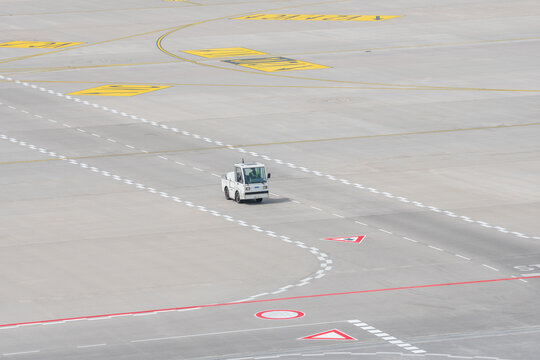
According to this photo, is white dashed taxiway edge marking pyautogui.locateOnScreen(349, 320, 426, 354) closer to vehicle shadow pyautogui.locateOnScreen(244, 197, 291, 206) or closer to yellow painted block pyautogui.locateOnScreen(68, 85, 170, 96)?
vehicle shadow pyautogui.locateOnScreen(244, 197, 291, 206)

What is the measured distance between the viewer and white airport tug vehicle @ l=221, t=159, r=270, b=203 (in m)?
73.9

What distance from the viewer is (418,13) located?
562ft

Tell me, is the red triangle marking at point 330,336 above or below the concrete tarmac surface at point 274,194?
above

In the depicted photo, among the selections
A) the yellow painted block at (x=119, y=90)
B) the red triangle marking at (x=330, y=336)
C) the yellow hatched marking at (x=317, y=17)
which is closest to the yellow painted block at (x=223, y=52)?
the yellow painted block at (x=119, y=90)

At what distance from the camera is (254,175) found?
7494 centimetres

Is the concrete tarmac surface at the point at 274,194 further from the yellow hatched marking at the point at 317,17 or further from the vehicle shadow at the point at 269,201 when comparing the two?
the yellow hatched marking at the point at 317,17

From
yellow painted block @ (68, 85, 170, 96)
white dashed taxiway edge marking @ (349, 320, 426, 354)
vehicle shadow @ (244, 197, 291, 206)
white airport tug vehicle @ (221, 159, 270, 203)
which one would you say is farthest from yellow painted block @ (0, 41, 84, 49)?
white dashed taxiway edge marking @ (349, 320, 426, 354)

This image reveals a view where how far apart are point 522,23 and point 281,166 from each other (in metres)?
83.1

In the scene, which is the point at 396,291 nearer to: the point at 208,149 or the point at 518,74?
the point at 208,149

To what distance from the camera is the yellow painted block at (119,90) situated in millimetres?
117250

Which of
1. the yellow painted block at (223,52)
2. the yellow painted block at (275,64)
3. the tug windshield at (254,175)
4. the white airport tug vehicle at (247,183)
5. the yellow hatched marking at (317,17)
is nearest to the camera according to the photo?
the white airport tug vehicle at (247,183)

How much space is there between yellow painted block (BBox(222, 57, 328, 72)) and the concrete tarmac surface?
0.43m

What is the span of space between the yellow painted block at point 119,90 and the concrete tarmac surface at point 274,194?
0.55m

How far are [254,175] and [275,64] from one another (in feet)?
194
